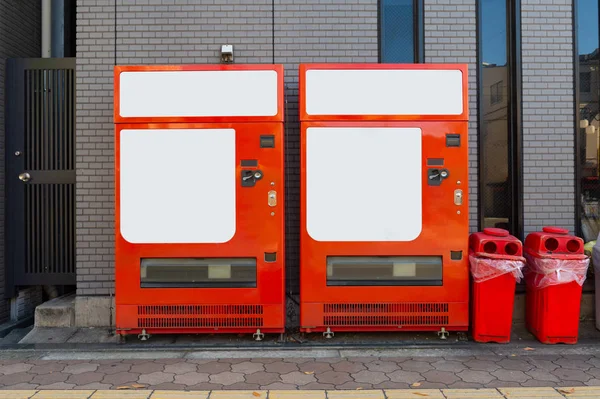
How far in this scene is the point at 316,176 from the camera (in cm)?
470

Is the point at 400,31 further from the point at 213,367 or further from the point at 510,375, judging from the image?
the point at 213,367

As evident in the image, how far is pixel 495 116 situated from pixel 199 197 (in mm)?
3440

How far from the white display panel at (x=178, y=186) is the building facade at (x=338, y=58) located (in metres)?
0.86

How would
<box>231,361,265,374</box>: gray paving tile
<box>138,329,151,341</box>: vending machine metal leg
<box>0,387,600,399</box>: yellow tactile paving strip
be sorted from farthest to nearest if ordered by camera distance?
<box>138,329,151,341</box>: vending machine metal leg
<box>231,361,265,374</box>: gray paving tile
<box>0,387,600,399</box>: yellow tactile paving strip

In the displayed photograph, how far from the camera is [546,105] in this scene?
5516 mm

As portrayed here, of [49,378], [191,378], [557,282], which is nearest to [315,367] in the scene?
[191,378]

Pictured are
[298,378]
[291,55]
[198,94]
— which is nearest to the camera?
[298,378]

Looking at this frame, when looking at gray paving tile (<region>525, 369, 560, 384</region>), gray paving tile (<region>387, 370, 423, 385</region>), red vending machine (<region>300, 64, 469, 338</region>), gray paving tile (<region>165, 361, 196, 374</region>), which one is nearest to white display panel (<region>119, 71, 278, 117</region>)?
red vending machine (<region>300, 64, 469, 338</region>)

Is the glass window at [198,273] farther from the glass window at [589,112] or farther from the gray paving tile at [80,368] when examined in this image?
the glass window at [589,112]

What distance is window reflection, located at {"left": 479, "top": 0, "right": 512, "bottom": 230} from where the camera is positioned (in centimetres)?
562

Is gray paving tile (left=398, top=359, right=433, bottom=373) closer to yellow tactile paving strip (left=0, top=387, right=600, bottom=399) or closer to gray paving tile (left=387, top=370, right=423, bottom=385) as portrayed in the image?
gray paving tile (left=387, top=370, right=423, bottom=385)

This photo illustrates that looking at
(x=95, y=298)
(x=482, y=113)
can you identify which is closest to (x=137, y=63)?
(x=95, y=298)

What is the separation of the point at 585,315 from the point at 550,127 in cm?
209

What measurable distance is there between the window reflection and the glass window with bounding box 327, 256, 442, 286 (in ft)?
4.39
